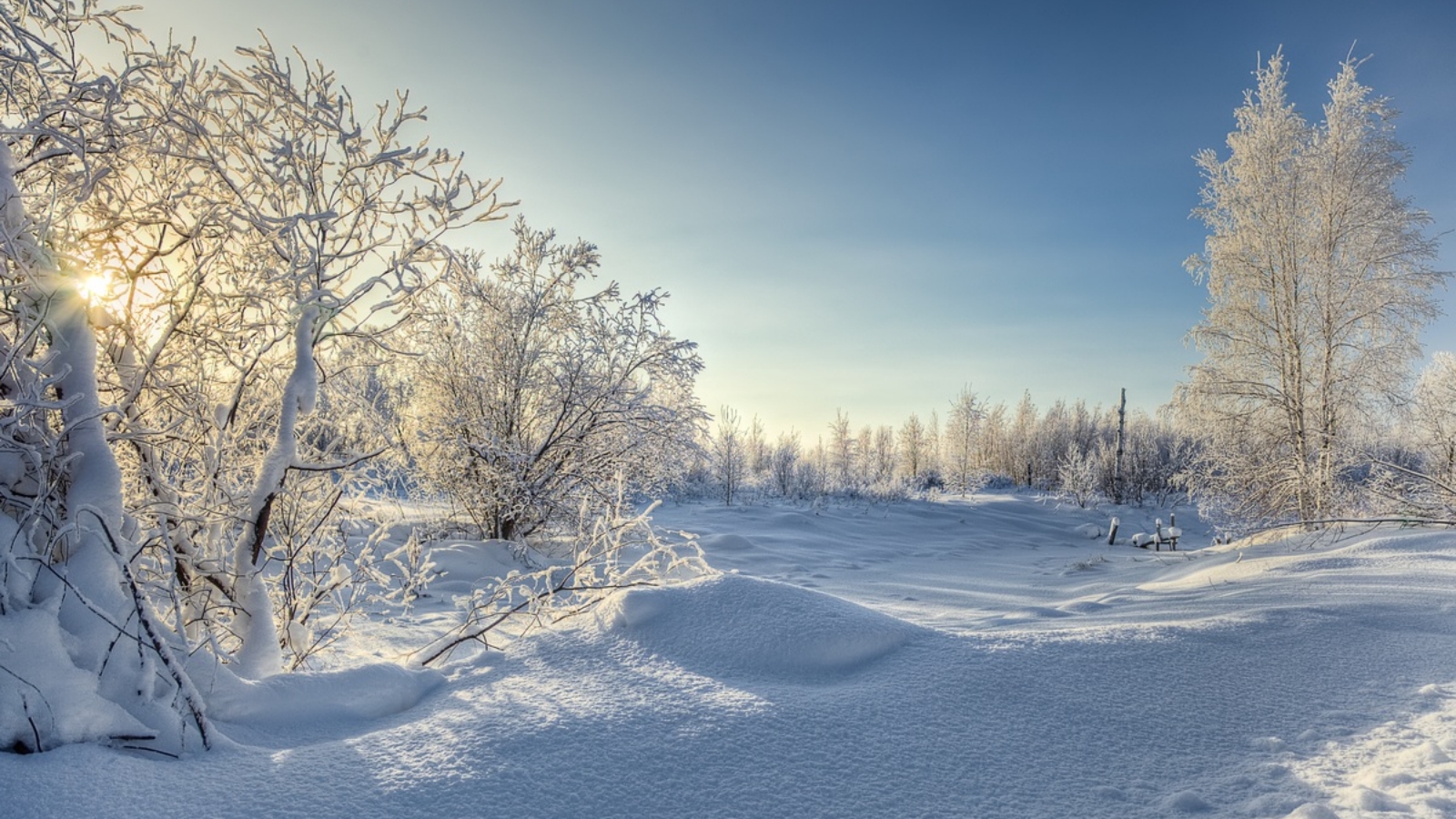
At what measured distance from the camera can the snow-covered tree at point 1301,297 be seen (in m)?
9.69

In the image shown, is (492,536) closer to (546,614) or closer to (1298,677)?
(546,614)

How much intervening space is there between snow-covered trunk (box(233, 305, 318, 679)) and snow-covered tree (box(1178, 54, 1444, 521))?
36.1 ft

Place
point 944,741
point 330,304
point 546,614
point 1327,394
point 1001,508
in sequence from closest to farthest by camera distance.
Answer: point 944,741 < point 330,304 < point 546,614 < point 1327,394 < point 1001,508

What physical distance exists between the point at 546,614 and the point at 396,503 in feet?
2.87

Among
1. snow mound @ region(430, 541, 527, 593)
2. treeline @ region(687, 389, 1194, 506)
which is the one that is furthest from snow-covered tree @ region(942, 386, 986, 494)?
snow mound @ region(430, 541, 527, 593)

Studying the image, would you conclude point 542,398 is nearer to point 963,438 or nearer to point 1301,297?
point 1301,297

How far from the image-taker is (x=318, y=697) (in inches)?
80.4

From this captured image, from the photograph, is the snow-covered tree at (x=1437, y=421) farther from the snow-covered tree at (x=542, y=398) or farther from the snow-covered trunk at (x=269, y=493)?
the snow-covered trunk at (x=269, y=493)

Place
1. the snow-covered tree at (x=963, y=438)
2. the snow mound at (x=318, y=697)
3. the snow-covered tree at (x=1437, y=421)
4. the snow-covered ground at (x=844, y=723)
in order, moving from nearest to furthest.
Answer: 1. the snow-covered ground at (x=844, y=723)
2. the snow mound at (x=318, y=697)
3. the snow-covered tree at (x=1437, y=421)
4. the snow-covered tree at (x=963, y=438)

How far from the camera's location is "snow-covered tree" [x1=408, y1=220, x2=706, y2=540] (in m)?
6.98

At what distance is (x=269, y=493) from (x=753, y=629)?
171 cm

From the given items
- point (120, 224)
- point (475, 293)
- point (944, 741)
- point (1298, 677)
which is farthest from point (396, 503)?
point (1298, 677)

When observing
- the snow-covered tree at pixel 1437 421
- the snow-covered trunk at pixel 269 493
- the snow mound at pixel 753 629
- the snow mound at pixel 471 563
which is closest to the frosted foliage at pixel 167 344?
the snow-covered trunk at pixel 269 493

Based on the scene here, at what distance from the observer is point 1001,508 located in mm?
16062
